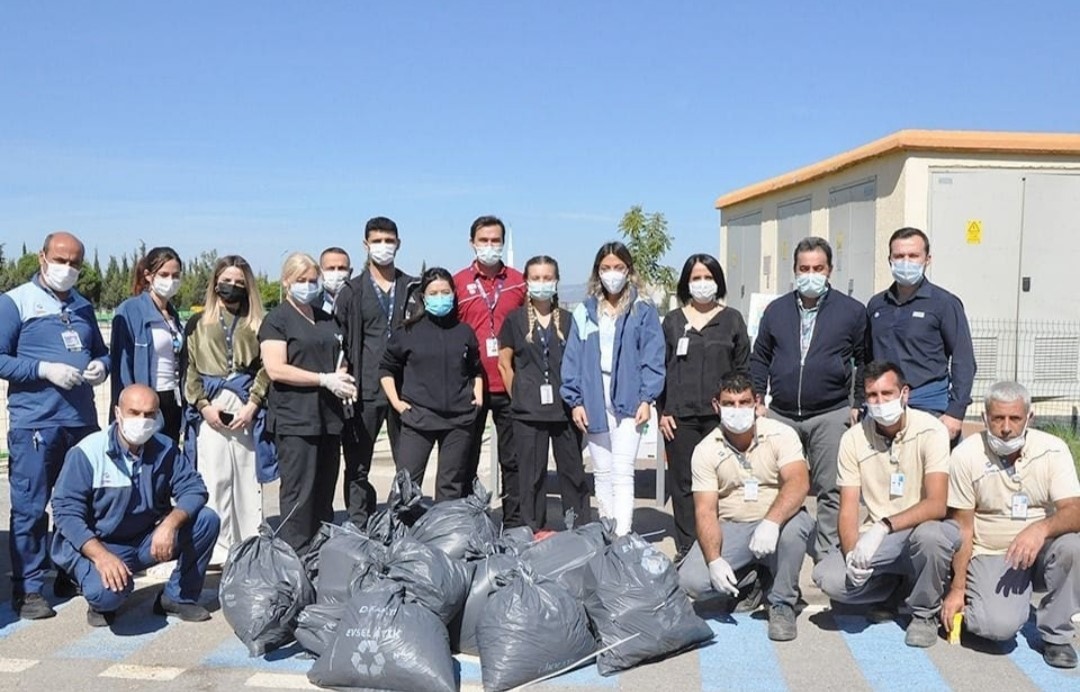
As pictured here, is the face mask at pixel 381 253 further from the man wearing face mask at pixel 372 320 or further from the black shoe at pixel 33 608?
the black shoe at pixel 33 608

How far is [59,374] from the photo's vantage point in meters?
4.95

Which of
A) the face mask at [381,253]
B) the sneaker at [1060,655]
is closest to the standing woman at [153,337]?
the face mask at [381,253]

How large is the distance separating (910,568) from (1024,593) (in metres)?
0.50

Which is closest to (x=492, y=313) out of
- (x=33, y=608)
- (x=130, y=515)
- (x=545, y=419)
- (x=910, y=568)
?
(x=545, y=419)

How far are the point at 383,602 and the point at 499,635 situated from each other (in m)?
0.52

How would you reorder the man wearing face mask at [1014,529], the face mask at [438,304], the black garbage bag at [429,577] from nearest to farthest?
the black garbage bag at [429,577] → the man wearing face mask at [1014,529] → the face mask at [438,304]

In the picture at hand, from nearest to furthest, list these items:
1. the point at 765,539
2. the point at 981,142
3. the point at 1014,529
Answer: the point at 1014,529, the point at 765,539, the point at 981,142

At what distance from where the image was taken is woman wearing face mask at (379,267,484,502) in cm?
579

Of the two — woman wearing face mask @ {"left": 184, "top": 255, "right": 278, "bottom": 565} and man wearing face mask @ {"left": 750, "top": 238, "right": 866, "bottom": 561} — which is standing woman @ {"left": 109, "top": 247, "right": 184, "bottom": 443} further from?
man wearing face mask @ {"left": 750, "top": 238, "right": 866, "bottom": 561}

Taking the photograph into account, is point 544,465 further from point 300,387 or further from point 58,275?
point 58,275

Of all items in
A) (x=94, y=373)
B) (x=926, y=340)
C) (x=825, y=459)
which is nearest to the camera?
(x=94, y=373)

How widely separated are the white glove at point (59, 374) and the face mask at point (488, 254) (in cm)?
242

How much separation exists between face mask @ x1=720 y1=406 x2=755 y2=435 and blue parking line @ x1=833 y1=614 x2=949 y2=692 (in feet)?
3.64

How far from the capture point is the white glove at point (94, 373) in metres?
5.11
